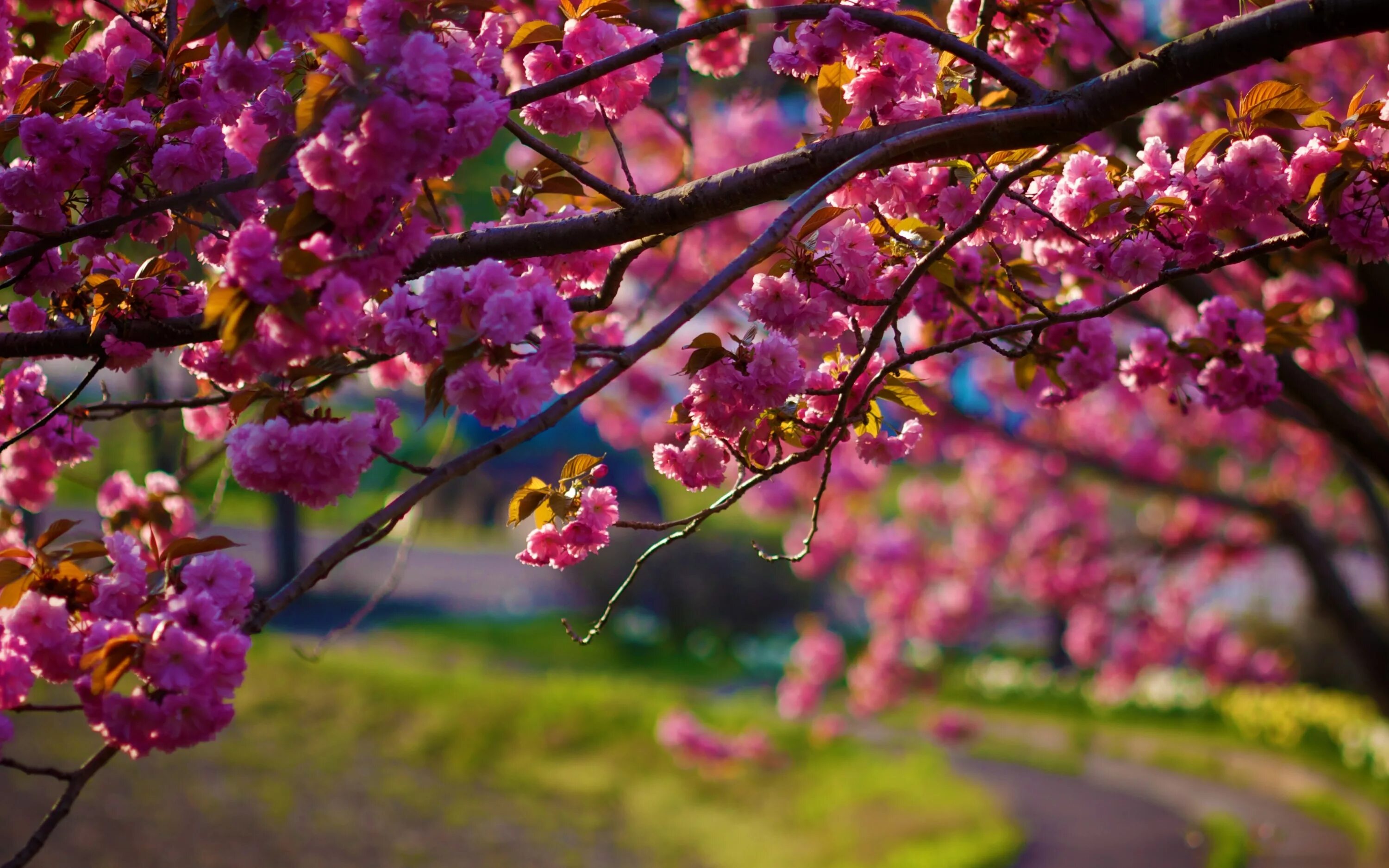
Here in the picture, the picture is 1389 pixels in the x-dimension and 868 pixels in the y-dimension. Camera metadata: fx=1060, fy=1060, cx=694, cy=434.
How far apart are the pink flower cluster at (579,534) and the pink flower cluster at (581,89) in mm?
789

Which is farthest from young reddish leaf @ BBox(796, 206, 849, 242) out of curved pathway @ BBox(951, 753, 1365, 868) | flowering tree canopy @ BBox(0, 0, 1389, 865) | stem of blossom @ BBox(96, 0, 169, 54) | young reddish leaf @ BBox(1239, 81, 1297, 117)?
curved pathway @ BBox(951, 753, 1365, 868)

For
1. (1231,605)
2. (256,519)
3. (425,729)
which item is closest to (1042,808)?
(425,729)

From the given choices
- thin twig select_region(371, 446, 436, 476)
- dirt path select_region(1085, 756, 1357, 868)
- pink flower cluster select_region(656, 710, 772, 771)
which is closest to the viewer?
thin twig select_region(371, 446, 436, 476)

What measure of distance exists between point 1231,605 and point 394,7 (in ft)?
52.7

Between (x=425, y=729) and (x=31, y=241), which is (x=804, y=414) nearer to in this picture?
(x=31, y=241)

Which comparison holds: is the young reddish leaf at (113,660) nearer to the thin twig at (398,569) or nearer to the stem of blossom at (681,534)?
the stem of blossom at (681,534)

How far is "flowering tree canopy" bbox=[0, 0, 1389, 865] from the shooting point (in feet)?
4.78

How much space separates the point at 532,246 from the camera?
1.82m

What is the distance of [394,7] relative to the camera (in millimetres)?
1557

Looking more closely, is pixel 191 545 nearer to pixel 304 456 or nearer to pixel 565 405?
pixel 304 456

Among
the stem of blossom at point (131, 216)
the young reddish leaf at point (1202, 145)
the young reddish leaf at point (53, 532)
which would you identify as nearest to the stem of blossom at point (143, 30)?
the stem of blossom at point (131, 216)

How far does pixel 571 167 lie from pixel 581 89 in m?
0.39

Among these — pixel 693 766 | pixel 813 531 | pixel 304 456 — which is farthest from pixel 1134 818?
pixel 304 456

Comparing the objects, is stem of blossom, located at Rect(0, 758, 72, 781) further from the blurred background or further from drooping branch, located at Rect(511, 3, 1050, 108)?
drooping branch, located at Rect(511, 3, 1050, 108)
